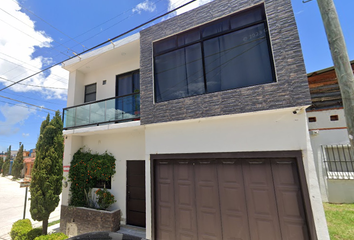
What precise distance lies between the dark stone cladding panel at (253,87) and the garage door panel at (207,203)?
60.4 inches

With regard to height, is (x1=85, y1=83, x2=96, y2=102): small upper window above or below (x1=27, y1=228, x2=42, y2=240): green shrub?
above

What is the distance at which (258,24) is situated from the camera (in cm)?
415

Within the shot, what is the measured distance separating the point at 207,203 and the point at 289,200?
182 centimetres

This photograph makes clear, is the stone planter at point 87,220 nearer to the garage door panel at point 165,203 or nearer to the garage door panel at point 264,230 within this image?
the garage door panel at point 165,203

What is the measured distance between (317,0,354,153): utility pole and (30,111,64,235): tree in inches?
299

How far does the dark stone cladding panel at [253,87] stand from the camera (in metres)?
3.60

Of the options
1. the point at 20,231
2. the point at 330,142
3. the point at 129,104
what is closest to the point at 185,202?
the point at 129,104

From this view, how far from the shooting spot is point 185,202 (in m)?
4.46

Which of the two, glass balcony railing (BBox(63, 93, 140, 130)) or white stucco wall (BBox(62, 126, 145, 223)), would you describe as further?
white stucco wall (BBox(62, 126, 145, 223))

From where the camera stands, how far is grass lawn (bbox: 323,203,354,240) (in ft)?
14.2

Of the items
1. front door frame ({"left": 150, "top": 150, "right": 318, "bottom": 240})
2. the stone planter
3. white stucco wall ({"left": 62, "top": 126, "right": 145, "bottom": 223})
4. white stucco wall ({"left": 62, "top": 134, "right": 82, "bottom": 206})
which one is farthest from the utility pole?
white stucco wall ({"left": 62, "top": 134, "right": 82, "bottom": 206})

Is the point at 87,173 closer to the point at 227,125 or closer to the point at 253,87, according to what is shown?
the point at 227,125

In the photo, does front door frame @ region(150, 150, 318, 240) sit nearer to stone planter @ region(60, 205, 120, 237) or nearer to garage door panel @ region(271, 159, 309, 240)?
garage door panel @ region(271, 159, 309, 240)

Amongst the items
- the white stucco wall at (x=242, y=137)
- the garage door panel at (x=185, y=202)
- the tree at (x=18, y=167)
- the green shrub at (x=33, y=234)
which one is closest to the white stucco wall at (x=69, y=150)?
the green shrub at (x=33, y=234)
